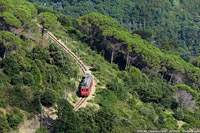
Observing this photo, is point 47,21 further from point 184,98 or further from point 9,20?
point 184,98

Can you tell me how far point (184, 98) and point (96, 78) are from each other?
20.5m

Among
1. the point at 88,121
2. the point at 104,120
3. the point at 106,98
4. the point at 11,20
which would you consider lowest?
the point at 106,98

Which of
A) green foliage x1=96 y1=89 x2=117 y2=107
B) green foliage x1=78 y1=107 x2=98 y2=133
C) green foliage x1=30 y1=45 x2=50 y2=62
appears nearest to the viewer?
green foliage x1=78 y1=107 x2=98 y2=133

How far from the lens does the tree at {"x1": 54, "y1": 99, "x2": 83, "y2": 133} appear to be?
3353 cm

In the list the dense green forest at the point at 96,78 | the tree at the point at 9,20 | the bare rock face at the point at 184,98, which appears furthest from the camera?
the bare rock face at the point at 184,98

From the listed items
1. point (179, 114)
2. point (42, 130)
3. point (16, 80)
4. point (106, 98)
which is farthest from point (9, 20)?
point (179, 114)

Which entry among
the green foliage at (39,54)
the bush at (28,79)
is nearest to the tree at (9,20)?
the green foliage at (39,54)

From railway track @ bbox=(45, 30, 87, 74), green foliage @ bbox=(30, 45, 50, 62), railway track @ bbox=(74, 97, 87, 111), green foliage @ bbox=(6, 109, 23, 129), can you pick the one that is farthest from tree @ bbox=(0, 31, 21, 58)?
railway track @ bbox=(45, 30, 87, 74)

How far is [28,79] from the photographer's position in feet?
132

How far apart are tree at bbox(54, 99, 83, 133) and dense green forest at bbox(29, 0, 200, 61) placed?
114701 mm

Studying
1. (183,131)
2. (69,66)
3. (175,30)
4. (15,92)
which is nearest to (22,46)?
(69,66)

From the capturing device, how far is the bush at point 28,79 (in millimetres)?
40281

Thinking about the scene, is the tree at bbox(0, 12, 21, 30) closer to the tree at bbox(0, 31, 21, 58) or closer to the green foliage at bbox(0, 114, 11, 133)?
the tree at bbox(0, 31, 21, 58)

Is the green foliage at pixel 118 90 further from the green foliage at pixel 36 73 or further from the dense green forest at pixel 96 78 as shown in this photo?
the green foliage at pixel 36 73
